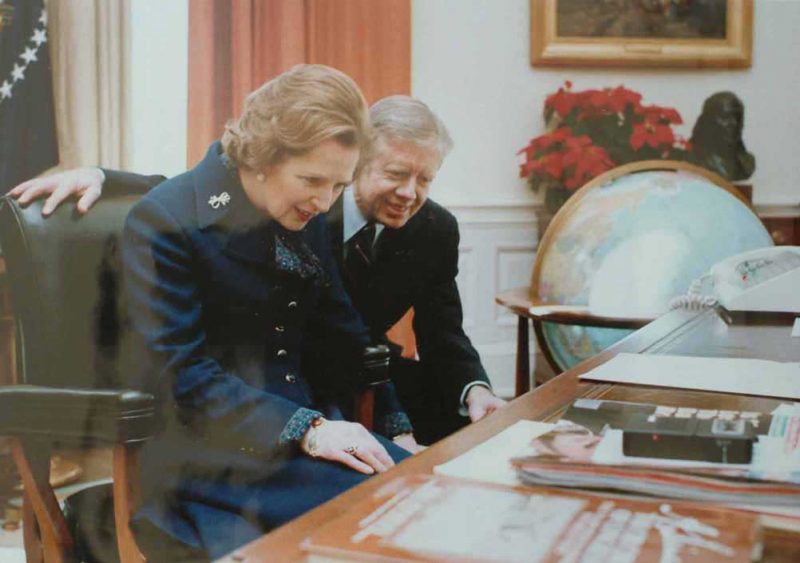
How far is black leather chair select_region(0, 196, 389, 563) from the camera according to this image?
105cm

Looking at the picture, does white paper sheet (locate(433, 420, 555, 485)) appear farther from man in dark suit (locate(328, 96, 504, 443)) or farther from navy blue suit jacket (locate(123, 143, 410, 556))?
man in dark suit (locate(328, 96, 504, 443))

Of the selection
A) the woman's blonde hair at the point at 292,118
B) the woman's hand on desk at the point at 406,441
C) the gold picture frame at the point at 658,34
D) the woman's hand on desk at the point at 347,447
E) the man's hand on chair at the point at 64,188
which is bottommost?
the woman's hand on desk at the point at 406,441

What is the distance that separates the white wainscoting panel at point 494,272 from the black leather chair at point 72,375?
1.87 feet

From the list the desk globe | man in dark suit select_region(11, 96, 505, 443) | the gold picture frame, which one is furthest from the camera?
the desk globe

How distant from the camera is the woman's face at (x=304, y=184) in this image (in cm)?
116

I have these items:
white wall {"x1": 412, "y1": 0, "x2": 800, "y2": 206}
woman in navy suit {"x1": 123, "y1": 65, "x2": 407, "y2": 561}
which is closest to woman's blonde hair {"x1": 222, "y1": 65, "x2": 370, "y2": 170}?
woman in navy suit {"x1": 123, "y1": 65, "x2": 407, "y2": 561}

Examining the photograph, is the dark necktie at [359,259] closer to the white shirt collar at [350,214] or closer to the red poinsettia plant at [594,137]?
the white shirt collar at [350,214]

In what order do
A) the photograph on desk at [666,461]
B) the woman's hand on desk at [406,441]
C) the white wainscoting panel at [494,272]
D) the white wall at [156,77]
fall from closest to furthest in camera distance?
the photograph on desk at [666,461], the white wall at [156,77], the woman's hand on desk at [406,441], the white wainscoting panel at [494,272]

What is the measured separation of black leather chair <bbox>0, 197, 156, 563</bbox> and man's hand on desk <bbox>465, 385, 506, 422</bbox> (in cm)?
58

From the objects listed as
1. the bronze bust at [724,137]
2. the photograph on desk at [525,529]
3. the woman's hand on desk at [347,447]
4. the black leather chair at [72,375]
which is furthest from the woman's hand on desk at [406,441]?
the bronze bust at [724,137]

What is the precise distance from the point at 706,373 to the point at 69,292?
793mm

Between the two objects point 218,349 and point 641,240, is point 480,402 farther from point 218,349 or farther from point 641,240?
point 641,240

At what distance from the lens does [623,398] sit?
38.5 inches

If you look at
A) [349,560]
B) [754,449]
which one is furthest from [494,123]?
[349,560]
